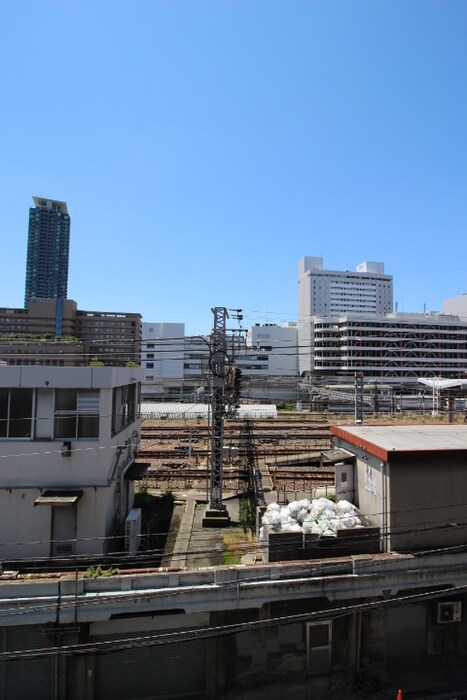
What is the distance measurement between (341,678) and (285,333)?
85.7m

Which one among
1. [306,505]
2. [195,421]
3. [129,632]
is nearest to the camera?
[129,632]

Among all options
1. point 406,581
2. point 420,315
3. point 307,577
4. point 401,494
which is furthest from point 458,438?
point 420,315

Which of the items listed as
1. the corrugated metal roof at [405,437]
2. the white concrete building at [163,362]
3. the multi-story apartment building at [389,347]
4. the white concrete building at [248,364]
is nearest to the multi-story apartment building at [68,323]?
the white concrete building at [163,362]

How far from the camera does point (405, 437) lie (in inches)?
472

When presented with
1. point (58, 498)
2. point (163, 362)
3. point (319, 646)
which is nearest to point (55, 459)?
point (58, 498)

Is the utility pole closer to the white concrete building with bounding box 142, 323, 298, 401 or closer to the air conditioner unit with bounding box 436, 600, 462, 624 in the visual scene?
the air conditioner unit with bounding box 436, 600, 462, 624

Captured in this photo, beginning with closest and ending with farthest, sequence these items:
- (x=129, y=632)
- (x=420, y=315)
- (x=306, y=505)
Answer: (x=129, y=632) → (x=306, y=505) → (x=420, y=315)

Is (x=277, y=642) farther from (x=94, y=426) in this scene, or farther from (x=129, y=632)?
(x=94, y=426)

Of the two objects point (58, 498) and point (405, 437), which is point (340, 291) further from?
point (58, 498)

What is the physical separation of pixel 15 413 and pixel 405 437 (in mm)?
10749

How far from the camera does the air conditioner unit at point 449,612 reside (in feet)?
33.5

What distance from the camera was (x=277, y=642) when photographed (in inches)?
382

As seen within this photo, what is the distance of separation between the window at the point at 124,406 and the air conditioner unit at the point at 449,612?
9585mm

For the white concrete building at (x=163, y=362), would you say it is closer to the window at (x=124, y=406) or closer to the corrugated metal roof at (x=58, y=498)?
the window at (x=124, y=406)
